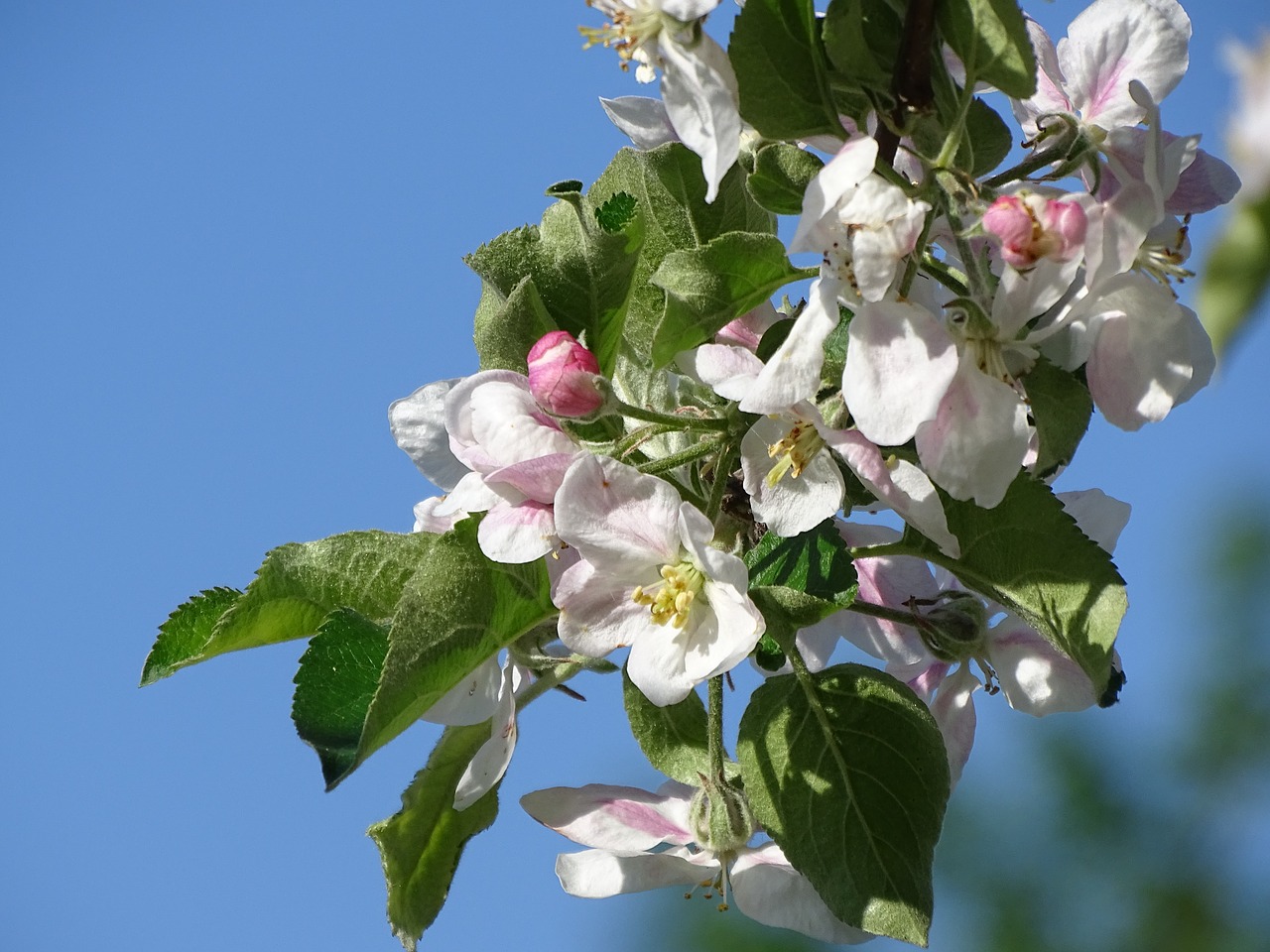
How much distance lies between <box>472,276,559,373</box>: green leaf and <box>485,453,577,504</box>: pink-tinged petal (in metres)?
0.16

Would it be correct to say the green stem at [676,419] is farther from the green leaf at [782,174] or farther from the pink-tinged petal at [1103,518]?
the pink-tinged petal at [1103,518]

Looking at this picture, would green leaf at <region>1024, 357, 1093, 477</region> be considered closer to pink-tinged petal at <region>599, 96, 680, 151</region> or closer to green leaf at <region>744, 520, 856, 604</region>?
green leaf at <region>744, 520, 856, 604</region>

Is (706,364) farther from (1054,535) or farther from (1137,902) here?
(1137,902)

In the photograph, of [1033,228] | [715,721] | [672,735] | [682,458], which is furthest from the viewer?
[672,735]

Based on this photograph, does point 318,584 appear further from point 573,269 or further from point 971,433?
point 971,433

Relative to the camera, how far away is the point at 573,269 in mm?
1094

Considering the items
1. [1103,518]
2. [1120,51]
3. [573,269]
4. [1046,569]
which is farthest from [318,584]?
[1120,51]

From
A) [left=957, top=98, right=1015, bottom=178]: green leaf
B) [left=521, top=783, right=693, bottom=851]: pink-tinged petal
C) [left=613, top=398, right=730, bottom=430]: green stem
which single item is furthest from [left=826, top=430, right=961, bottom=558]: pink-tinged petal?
[left=521, top=783, right=693, bottom=851]: pink-tinged petal

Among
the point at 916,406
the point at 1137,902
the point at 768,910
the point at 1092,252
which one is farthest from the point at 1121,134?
the point at 1137,902

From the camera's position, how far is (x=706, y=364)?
3.07 ft

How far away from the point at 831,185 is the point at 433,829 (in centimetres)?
70

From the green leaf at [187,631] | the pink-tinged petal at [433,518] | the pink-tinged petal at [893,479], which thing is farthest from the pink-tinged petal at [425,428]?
the pink-tinged petal at [893,479]

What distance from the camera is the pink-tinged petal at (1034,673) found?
109cm

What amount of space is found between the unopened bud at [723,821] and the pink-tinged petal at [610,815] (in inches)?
0.6
